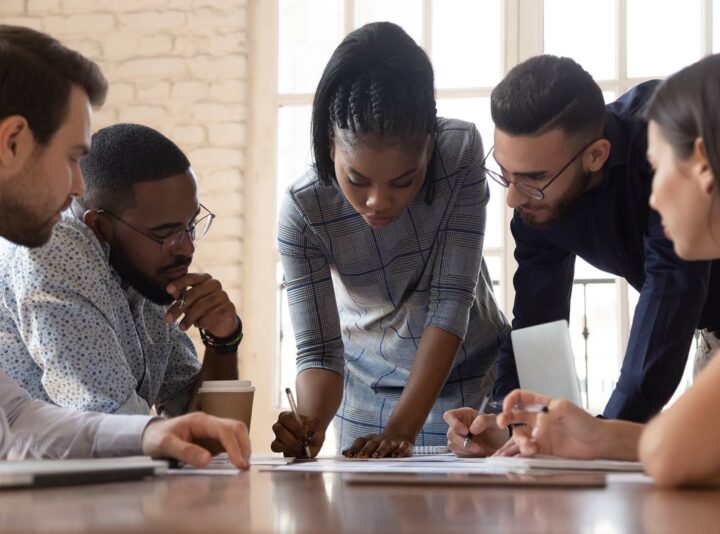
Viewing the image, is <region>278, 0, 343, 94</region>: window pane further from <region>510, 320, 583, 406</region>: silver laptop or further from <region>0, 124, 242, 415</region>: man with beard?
<region>510, 320, 583, 406</region>: silver laptop

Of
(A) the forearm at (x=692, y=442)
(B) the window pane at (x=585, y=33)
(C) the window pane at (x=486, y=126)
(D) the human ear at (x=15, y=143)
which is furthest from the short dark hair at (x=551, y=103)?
(B) the window pane at (x=585, y=33)

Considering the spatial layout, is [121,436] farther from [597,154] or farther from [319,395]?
[597,154]

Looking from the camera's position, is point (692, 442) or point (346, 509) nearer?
point (346, 509)

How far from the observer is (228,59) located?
154 inches

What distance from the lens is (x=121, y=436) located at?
1271 millimetres

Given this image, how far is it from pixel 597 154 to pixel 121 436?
3.47ft

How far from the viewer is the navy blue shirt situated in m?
1.67

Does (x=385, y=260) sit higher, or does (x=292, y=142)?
(x=292, y=142)

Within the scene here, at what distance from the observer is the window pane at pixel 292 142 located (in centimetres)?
394

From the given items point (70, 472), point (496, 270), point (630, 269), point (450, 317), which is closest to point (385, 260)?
point (450, 317)

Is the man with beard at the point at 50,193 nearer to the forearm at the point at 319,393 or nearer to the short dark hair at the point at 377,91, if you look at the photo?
the short dark hair at the point at 377,91

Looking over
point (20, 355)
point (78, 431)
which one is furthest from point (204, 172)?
point (78, 431)

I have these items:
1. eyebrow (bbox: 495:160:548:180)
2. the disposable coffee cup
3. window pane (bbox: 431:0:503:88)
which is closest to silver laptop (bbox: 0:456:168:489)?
the disposable coffee cup

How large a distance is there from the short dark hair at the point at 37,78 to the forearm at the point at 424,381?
74 cm
